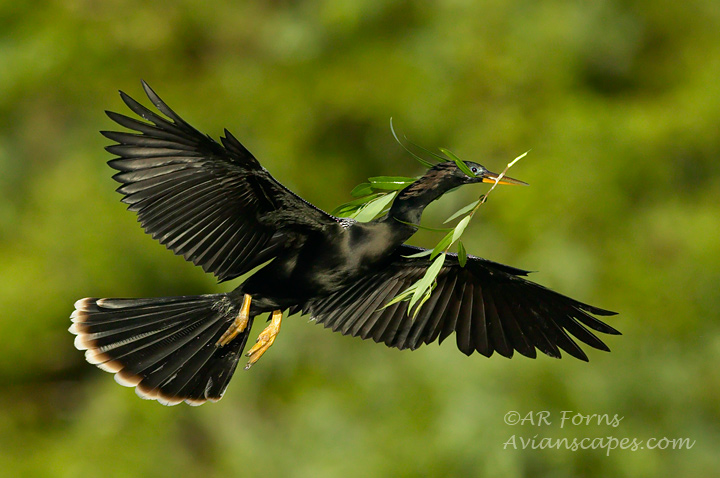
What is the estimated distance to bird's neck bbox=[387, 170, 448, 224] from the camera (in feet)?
12.8

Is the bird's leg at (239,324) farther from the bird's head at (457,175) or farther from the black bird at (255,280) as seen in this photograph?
the bird's head at (457,175)

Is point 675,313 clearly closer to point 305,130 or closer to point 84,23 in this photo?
point 305,130

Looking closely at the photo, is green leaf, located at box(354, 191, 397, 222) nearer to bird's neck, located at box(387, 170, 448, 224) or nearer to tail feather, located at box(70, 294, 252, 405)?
bird's neck, located at box(387, 170, 448, 224)

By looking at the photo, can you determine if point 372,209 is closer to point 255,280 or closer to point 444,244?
point 444,244

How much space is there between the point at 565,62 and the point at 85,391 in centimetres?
740

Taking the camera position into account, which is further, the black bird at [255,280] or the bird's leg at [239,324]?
the bird's leg at [239,324]

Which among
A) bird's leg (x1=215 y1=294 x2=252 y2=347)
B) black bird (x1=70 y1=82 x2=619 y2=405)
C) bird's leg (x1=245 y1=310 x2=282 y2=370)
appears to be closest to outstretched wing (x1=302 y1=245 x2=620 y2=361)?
black bird (x1=70 y1=82 x2=619 y2=405)

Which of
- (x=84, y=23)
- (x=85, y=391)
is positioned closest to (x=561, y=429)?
(x=85, y=391)

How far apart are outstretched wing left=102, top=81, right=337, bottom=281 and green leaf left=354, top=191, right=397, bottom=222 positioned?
0.13m

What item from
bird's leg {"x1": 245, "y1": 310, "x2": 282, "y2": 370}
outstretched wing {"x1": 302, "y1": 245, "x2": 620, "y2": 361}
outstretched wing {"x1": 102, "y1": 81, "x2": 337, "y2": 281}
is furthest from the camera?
outstretched wing {"x1": 302, "y1": 245, "x2": 620, "y2": 361}

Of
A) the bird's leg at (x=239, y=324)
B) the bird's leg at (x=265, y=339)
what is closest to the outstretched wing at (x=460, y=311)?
the bird's leg at (x=265, y=339)

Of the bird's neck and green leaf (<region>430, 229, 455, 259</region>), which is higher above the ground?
the bird's neck

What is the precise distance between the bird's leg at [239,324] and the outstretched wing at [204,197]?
0.45ft

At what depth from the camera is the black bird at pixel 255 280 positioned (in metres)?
3.73
